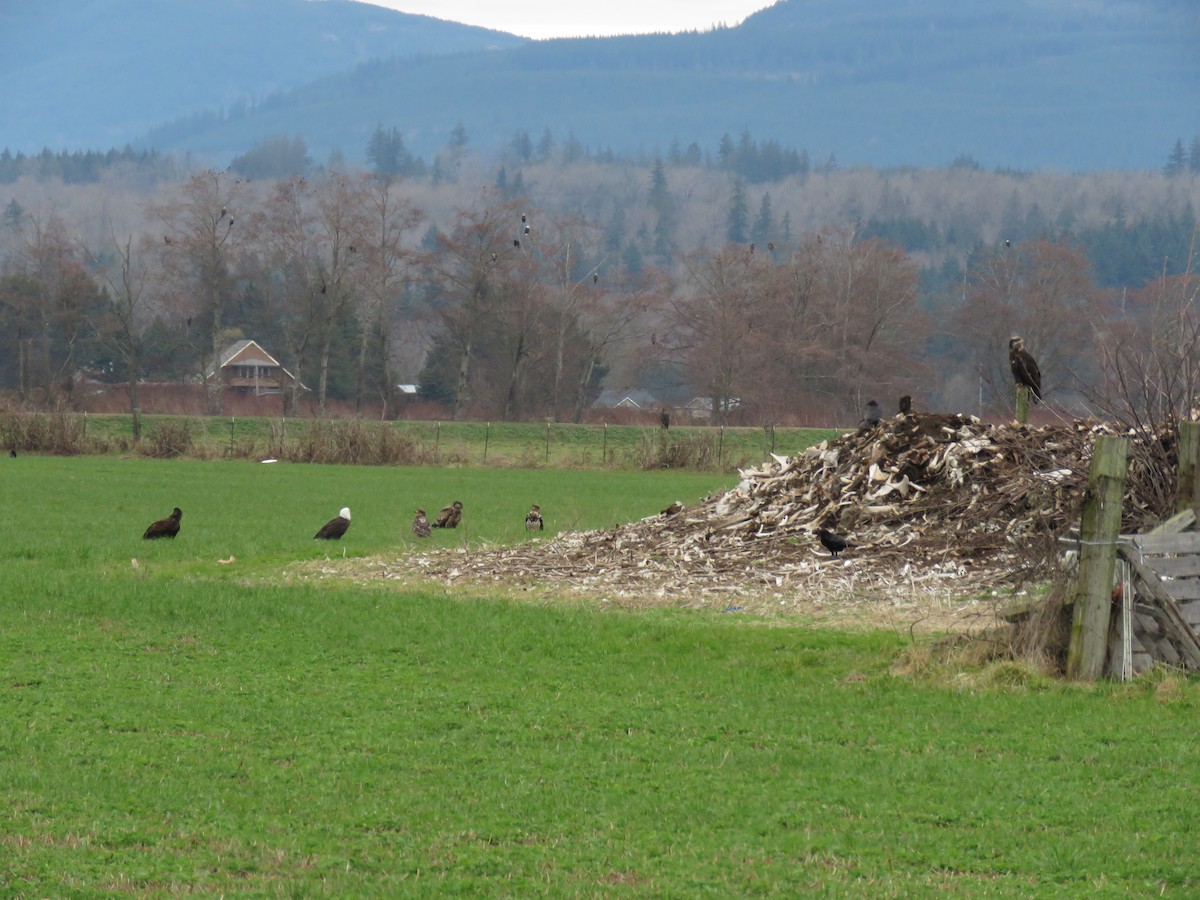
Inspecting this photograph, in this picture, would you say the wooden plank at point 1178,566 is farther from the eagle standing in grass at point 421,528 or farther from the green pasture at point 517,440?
the green pasture at point 517,440

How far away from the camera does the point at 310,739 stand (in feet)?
31.9

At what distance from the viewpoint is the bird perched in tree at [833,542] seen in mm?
17641

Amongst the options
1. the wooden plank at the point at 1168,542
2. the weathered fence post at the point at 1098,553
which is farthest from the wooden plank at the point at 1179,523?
the weathered fence post at the point at 1098,553

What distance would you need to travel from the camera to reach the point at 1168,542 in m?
11.3

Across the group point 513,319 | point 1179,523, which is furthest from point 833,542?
point 513,319

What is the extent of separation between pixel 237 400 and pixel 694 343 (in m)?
33.6

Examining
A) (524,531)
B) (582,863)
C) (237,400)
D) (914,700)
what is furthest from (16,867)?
(237,400)

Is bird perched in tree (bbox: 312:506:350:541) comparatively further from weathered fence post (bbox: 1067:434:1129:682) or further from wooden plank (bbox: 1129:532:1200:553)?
wooden plank (bbox: 1129:532:1200:553)

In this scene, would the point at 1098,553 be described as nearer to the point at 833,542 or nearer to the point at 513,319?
the point at 833,542

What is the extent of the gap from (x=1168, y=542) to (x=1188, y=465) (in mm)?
977

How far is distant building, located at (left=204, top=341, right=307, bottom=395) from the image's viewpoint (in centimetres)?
10975

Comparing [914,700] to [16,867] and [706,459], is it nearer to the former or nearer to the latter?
[16,867]

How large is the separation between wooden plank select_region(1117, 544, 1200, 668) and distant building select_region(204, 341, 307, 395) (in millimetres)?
101281

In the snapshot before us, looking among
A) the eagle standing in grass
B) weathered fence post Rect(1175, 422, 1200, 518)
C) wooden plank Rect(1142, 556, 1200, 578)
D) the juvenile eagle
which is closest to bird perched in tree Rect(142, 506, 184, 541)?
the eagle standing in grass
